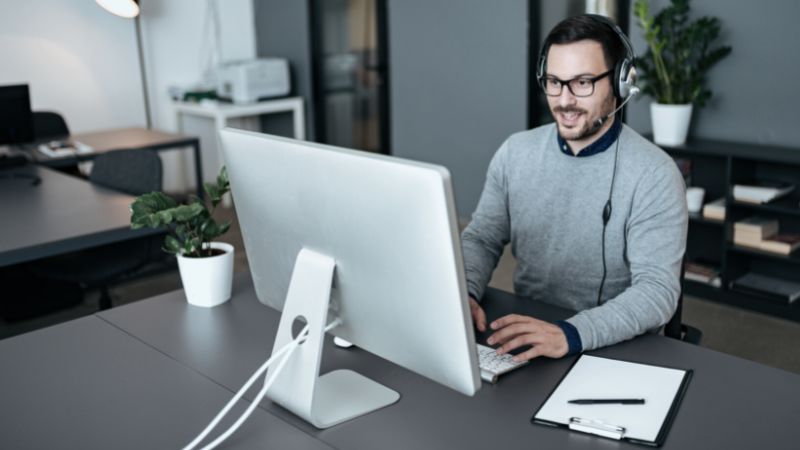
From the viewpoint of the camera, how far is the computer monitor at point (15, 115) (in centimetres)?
358

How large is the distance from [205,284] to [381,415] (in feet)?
2.13

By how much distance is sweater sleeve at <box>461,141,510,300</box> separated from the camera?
1881 mm

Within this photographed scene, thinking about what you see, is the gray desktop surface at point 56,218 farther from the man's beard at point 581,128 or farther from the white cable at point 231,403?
the man's beard at point 581,128

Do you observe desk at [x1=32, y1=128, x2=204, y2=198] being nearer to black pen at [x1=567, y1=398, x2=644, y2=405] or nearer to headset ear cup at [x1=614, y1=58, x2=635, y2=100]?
headset ear cup at [x1=614, y1=58, x2=635, y2=100]

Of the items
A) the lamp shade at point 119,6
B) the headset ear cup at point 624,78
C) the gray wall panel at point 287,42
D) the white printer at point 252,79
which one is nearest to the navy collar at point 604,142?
the headset ear cup at point 624,78

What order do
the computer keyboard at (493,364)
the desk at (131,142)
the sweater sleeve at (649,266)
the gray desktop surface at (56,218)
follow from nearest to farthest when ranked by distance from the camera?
the computer keyboard at (493,364) < the sweater sleeve at (649,266) < the gray desktop surface at (56,218) < the desk at (131,142)

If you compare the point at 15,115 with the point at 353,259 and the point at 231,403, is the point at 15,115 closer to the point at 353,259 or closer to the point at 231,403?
the point at 231,403

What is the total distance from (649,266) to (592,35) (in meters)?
0.52

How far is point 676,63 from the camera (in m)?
3.54

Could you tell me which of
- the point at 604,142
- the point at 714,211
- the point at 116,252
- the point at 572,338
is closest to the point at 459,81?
the point at 714,211

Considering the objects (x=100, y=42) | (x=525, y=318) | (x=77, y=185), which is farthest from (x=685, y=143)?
(x=100, y=42)

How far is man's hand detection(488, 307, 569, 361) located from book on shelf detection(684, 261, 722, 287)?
2.39m

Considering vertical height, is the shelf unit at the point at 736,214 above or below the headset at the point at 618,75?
below

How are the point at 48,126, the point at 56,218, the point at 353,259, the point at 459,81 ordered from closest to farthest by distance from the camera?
the point at 353,259 < the point at 56,218 < the point at 48,126 < the point at 459,81
